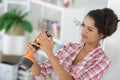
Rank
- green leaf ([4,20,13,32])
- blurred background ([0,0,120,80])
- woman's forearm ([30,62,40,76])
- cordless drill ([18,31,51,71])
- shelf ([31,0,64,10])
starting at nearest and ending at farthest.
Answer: cordless drill ([18,31,51,71])
woman's forearm ([30,62,40,76])
blurred background ([0,0,120,80])
shelf ([31,0,64,10])
green leaf ([4,20,13,32])

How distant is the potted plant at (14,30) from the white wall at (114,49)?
186 centimetres

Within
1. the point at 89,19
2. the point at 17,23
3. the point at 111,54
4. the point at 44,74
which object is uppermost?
the point at 89,19

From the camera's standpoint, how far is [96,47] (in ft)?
4.31

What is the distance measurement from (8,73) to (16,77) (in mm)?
114

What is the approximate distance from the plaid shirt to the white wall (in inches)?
6.1

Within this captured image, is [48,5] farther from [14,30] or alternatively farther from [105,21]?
[105,21]

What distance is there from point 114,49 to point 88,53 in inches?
7.9

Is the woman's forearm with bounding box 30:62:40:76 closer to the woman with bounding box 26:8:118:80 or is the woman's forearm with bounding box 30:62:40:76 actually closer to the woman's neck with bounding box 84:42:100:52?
the woman with bounding box 26:8:118:80

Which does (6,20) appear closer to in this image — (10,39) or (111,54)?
(10,39)

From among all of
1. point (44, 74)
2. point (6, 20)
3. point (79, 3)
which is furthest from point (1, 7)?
point (44, 74)

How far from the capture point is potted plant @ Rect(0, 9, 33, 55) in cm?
314

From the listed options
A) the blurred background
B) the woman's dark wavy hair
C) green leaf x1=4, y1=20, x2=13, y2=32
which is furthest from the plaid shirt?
green leaf x1=4, y1=20, x2=13, y2=32

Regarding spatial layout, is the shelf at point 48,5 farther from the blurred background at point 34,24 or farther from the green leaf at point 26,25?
the green leaf at point 26,25

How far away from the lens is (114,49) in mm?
1434
